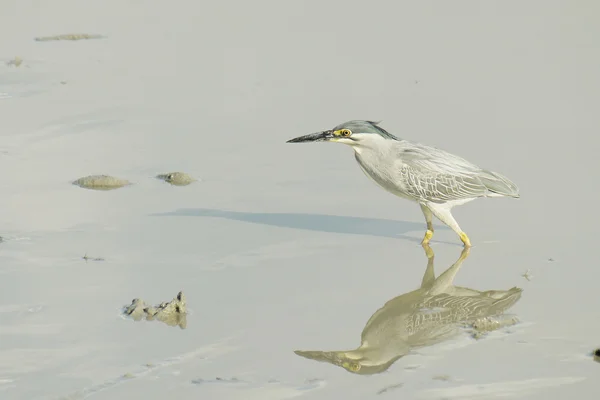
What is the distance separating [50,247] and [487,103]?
19.5 ft

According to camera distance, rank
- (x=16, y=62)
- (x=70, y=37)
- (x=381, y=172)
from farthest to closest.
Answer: (x=70, y=37), (x=16, y=62), (x=381, y=172)

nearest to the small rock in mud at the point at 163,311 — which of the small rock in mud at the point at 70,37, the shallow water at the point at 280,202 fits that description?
the shallow water at the point at 280,202

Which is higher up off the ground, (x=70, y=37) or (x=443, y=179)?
(x=70, y=37)

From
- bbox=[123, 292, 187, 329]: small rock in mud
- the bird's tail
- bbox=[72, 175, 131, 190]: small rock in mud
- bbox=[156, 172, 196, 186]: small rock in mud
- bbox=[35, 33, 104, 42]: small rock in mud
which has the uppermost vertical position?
bbox=[35, 33, 104, 42]: small rock in mud

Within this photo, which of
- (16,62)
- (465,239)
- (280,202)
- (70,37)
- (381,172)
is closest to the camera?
(465,239)

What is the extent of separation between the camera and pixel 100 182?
1040 centimetres

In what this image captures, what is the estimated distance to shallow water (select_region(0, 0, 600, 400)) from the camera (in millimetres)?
6570

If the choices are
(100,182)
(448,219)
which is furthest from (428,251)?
(100,182)

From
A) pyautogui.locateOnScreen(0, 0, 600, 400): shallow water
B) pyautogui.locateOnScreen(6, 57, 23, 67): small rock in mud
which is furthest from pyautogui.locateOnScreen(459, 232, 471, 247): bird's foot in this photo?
pyautogui.locateOnScreen(6, 57, 23, 67): small rock in mud

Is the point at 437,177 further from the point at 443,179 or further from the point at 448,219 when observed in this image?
the point at 448,219

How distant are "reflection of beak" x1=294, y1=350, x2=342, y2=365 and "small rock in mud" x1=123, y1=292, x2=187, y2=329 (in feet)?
3.04

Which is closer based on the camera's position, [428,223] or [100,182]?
[428,223]

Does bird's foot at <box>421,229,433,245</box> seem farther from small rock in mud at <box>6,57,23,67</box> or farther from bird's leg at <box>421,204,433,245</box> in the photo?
small rock in mud at <box>6,57,23,67</box>

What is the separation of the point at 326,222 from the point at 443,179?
3.55 ft
